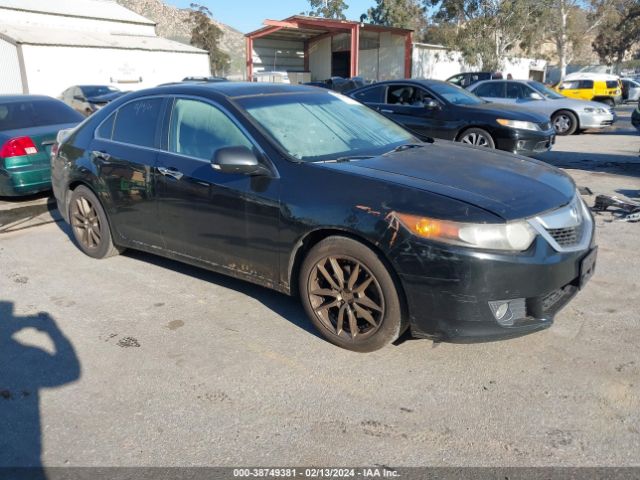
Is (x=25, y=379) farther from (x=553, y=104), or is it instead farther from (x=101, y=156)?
(x=553, y=104)

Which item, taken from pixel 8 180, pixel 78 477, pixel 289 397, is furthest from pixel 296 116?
pixel 8 180

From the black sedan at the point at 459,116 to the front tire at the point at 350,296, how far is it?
621 centimetres

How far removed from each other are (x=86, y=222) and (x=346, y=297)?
124 inches

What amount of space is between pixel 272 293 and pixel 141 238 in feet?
4.10

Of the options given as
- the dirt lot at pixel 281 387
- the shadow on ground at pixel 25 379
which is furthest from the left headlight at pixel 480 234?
the shadow on ground at pixel 25 379

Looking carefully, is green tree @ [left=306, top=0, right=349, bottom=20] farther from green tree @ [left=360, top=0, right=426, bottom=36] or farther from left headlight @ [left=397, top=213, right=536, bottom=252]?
left headlight @ [left=397, top=213, right=536, bottom=252]

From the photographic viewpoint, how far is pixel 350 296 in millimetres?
3484

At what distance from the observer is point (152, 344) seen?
3.81m

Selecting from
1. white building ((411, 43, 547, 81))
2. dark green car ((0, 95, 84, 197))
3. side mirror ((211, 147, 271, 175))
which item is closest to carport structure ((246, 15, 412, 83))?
white building ((411, 43, 547, 81))

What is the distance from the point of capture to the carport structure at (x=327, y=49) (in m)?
31.2

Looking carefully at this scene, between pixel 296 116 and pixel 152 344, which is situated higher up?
pixel 296 116

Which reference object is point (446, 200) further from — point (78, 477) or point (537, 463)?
point (78, 477)

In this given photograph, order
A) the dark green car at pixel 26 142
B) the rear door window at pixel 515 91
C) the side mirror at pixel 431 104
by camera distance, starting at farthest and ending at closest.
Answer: the rear door window at pixel 515 91, the side mirror at pixel 431 104, the dark green car at pixel 26 142

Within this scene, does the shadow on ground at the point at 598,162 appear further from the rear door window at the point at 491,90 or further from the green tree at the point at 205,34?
the green tree at the point at 205,34
